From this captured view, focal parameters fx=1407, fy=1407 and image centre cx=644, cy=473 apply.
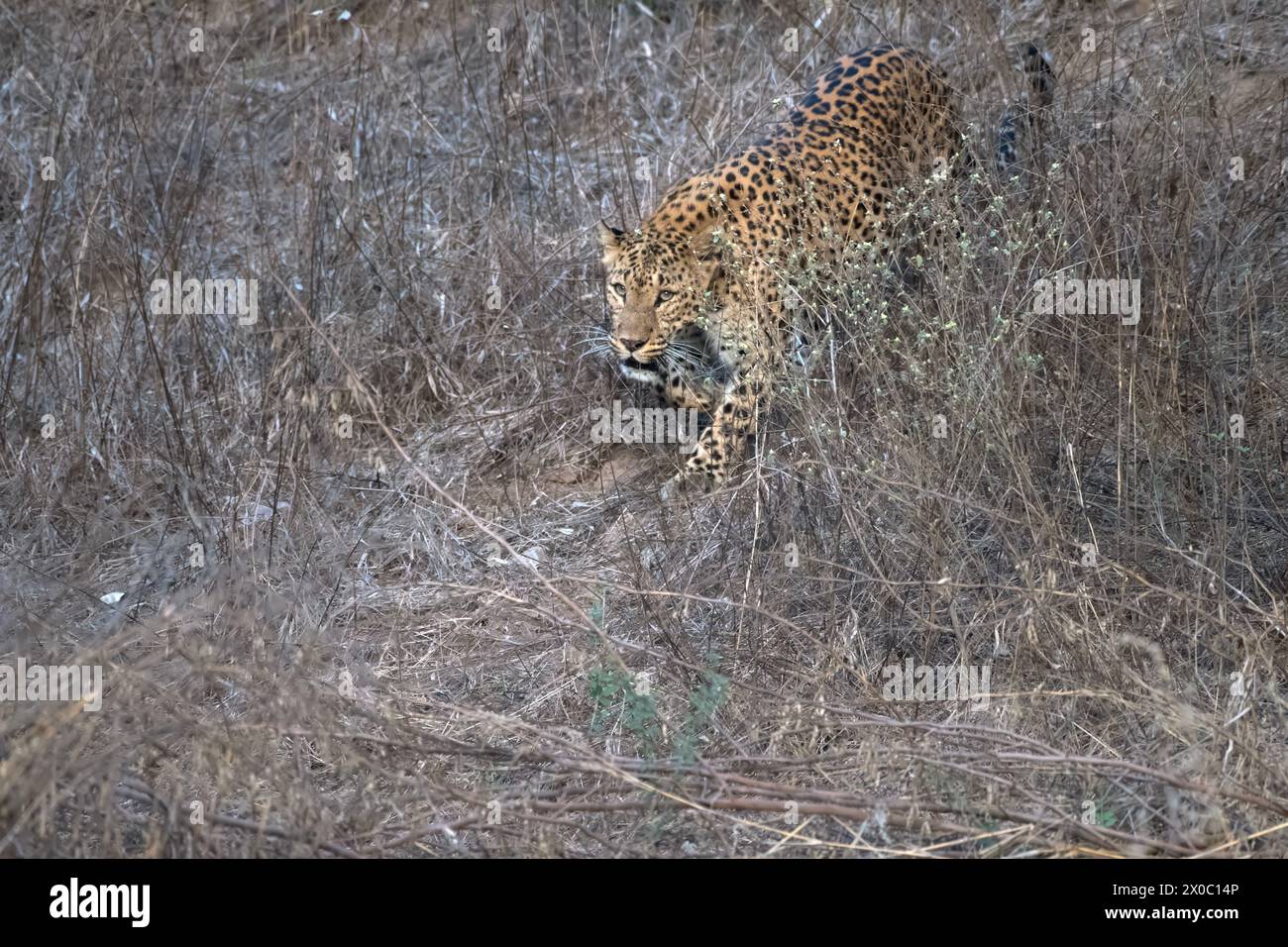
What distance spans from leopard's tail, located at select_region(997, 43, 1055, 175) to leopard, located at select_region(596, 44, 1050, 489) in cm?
19

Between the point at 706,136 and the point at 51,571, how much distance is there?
3943 millimetres

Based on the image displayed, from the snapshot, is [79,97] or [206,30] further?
[206,30]

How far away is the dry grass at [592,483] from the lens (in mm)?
3822

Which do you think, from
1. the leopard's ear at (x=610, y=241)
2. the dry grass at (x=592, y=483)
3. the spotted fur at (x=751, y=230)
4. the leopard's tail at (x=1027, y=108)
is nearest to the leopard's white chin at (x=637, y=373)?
the spotted fur at (x=751, y=230)

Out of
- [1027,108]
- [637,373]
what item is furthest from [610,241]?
[1027,108]

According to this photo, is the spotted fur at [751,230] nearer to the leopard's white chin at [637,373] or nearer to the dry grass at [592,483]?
the leopard's white chin at [637,373]

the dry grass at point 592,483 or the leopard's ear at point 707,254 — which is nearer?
the dry grass at point 592,483

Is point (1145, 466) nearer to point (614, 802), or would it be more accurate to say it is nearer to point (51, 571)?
point (614, 802)

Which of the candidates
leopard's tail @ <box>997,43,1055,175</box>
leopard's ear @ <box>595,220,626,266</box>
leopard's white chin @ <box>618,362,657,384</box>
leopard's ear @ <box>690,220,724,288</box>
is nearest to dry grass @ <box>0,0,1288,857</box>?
leopard's tail @ <box>997,43,1055,175</box>

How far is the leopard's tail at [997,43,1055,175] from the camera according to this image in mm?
6137

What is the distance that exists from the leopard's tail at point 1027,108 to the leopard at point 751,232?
186 mm

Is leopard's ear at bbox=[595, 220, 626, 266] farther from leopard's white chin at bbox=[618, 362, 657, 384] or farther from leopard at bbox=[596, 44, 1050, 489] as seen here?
leopard's white chin at bbox=[618, 362, 657, 384]
